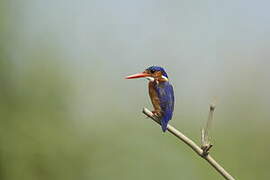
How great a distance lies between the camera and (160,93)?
1.30m

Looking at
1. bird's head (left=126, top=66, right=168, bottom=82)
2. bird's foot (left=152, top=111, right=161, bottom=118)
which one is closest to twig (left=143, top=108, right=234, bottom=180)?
bird's foot (left=152, top=111, right=161, bottom=118)

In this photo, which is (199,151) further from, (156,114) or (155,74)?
(155,74)

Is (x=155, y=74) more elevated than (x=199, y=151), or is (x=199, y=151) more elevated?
(x=155, y=74)

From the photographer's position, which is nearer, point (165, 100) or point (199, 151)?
point (199, 151)

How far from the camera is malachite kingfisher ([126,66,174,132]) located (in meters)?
1.27

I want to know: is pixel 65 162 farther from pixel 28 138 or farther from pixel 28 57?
pixel 28 57

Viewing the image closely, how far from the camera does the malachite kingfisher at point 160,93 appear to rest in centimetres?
127

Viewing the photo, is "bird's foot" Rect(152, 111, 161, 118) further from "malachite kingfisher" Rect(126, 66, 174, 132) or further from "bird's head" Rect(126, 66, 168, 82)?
→ "bird's head" Rect(126, 66, 168, 82)

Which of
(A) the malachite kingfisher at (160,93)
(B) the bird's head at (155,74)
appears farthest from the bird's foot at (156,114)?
(B) the bird's head at (155,74)

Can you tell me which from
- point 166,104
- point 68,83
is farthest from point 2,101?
point 166,104

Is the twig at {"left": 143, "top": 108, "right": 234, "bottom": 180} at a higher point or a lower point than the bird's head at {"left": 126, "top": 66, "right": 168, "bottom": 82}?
lower

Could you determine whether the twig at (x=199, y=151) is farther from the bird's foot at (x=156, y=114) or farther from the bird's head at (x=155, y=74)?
the bird's head at (x=155, y=74)

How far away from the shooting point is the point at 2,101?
3.76m

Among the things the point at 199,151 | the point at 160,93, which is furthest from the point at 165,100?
the point at 199,151
